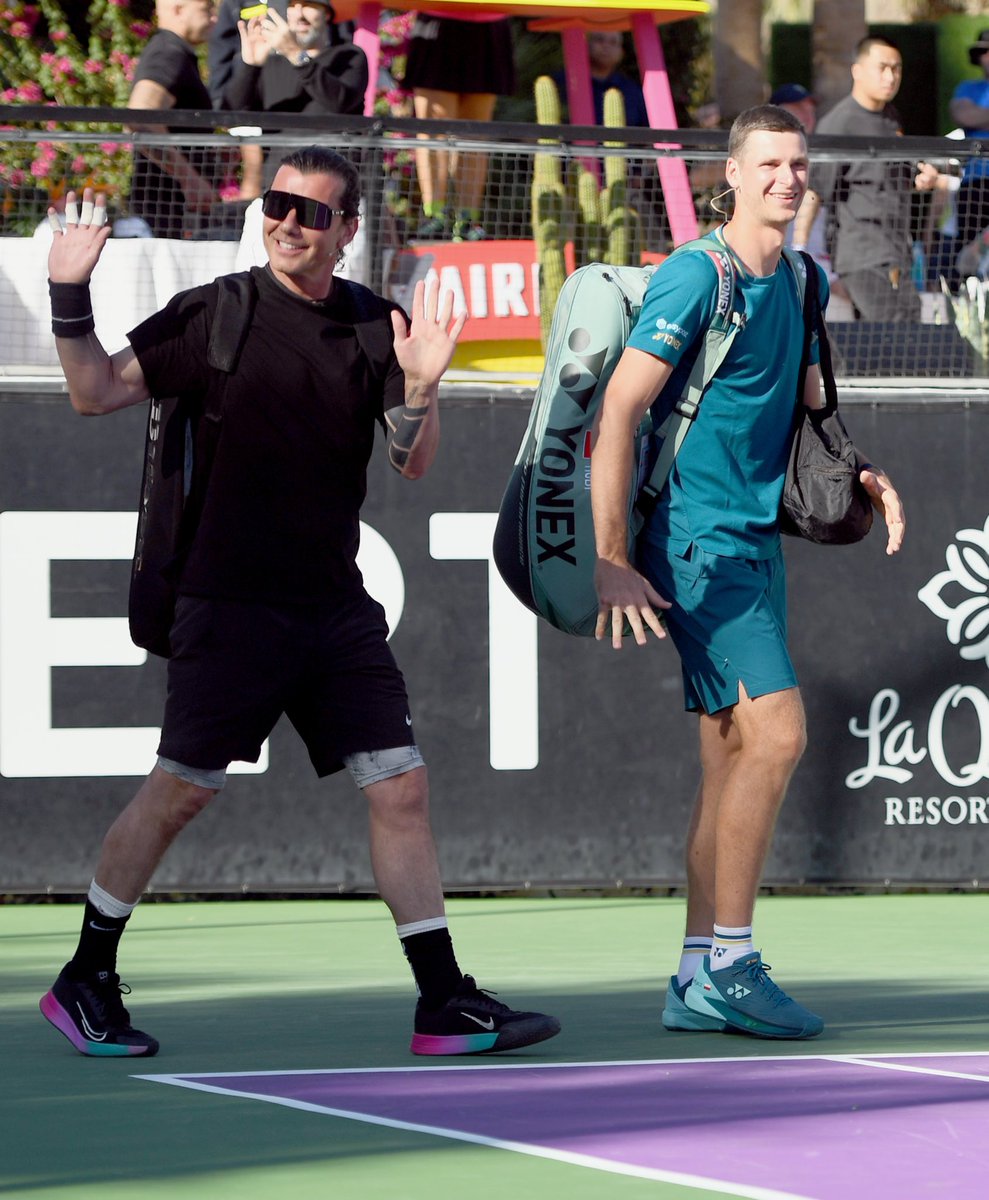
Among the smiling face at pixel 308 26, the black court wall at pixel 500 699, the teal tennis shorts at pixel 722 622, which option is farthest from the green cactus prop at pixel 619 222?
the teal tennis shorts at pixel 722 622

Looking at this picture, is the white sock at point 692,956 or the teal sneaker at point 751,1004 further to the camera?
the white sock at point 692,956

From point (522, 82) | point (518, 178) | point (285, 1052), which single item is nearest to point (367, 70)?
point (518, 178)

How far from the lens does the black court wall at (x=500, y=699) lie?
891 cm

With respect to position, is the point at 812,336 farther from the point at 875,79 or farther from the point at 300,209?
the point at 875,79

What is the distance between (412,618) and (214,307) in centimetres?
354

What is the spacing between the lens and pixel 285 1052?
5656 millimetres

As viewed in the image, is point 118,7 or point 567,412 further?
point 118,7

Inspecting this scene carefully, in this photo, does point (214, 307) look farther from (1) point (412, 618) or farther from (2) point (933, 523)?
(2) point (933, 523)

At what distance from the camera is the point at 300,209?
561cm

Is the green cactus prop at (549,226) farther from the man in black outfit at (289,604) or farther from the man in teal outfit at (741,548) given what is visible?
the man in black outfit at (289,604)

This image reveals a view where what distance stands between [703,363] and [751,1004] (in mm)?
1601

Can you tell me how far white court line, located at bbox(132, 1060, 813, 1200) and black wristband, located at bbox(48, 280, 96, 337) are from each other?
1721mm

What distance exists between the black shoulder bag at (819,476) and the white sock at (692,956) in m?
1.09

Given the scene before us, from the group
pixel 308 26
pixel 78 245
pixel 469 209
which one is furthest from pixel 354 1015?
pixel 308 26
